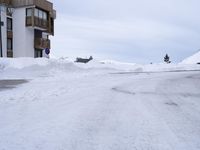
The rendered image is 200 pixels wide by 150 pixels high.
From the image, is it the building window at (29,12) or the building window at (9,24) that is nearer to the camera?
the building window at (29,12)

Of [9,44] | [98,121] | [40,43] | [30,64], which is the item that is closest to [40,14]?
[40,43]

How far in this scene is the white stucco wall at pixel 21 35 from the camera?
4425cm

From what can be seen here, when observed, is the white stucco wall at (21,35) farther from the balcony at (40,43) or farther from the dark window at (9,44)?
the balcony at (40,43)

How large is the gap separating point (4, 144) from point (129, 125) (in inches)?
99.7

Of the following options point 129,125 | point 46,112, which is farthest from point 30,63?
point 129,125

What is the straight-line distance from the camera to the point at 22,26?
146 ft

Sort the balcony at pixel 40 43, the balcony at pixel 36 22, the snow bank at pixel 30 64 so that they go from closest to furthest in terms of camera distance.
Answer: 1. the snow bank at pixel 30 64
2. the balcony at pixel 36 22
3. the balcony at pixel 40 43

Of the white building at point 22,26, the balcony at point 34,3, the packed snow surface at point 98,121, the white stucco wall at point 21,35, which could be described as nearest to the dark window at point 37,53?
the white building at point 22,26

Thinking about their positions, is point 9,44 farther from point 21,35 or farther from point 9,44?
point 21,35

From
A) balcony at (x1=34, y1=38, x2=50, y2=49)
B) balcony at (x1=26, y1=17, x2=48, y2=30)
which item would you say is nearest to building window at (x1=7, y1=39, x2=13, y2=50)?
balcony at (x1=26, y1=17, x2=48, y2=30)

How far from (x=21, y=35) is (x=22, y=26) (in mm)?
1128

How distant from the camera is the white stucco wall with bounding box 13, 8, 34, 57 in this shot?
44250 mm

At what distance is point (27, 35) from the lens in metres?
44.7

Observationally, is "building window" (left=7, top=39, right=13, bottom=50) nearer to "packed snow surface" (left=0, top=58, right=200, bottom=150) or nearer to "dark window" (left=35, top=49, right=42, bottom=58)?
"dark window" (left=35, top=49, right=42, bottom=58)
